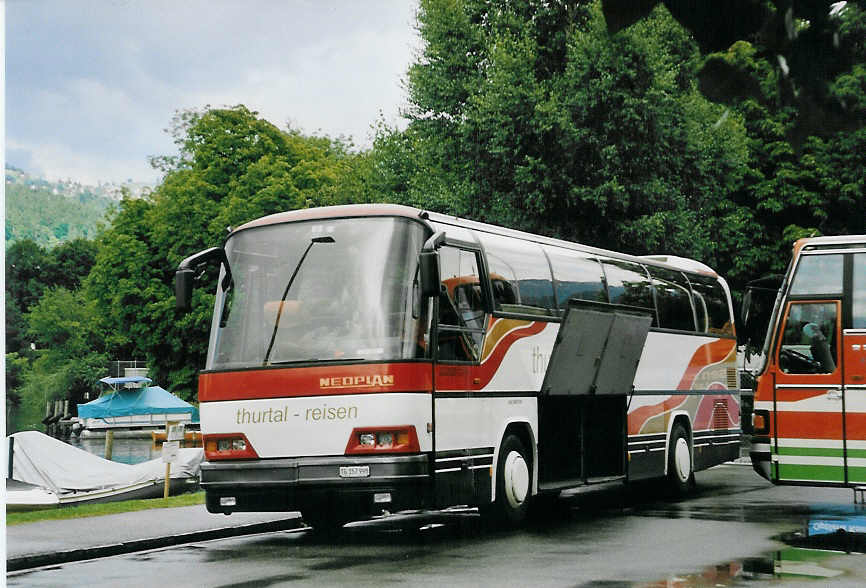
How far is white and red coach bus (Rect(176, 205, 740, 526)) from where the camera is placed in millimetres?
13070

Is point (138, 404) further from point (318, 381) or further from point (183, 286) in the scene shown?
point (318, 381)

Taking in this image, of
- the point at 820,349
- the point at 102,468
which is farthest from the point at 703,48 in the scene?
the point at 102,468

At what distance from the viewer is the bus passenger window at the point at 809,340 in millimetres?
15258

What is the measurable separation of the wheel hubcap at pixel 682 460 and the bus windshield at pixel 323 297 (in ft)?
25.5

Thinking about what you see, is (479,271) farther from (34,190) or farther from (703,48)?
(34,190)

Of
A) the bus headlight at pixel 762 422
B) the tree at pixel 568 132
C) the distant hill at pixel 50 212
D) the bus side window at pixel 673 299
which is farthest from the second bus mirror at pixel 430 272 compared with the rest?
the distant hill at pixel 50 212

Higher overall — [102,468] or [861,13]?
[861,13]

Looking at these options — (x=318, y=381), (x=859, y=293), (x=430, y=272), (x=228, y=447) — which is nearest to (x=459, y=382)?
(x=430, y=272)

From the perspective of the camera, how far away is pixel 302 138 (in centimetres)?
6562

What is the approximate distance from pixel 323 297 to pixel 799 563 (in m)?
5.38

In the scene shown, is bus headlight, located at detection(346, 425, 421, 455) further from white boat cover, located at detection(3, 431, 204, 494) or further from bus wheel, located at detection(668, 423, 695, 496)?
white boat cover, located at detection(3, 431, 204, 494)

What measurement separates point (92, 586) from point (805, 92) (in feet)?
29.5

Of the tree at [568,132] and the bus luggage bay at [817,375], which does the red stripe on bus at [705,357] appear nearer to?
the bus luggage bay at [817,375]

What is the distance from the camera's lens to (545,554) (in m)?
12.2
